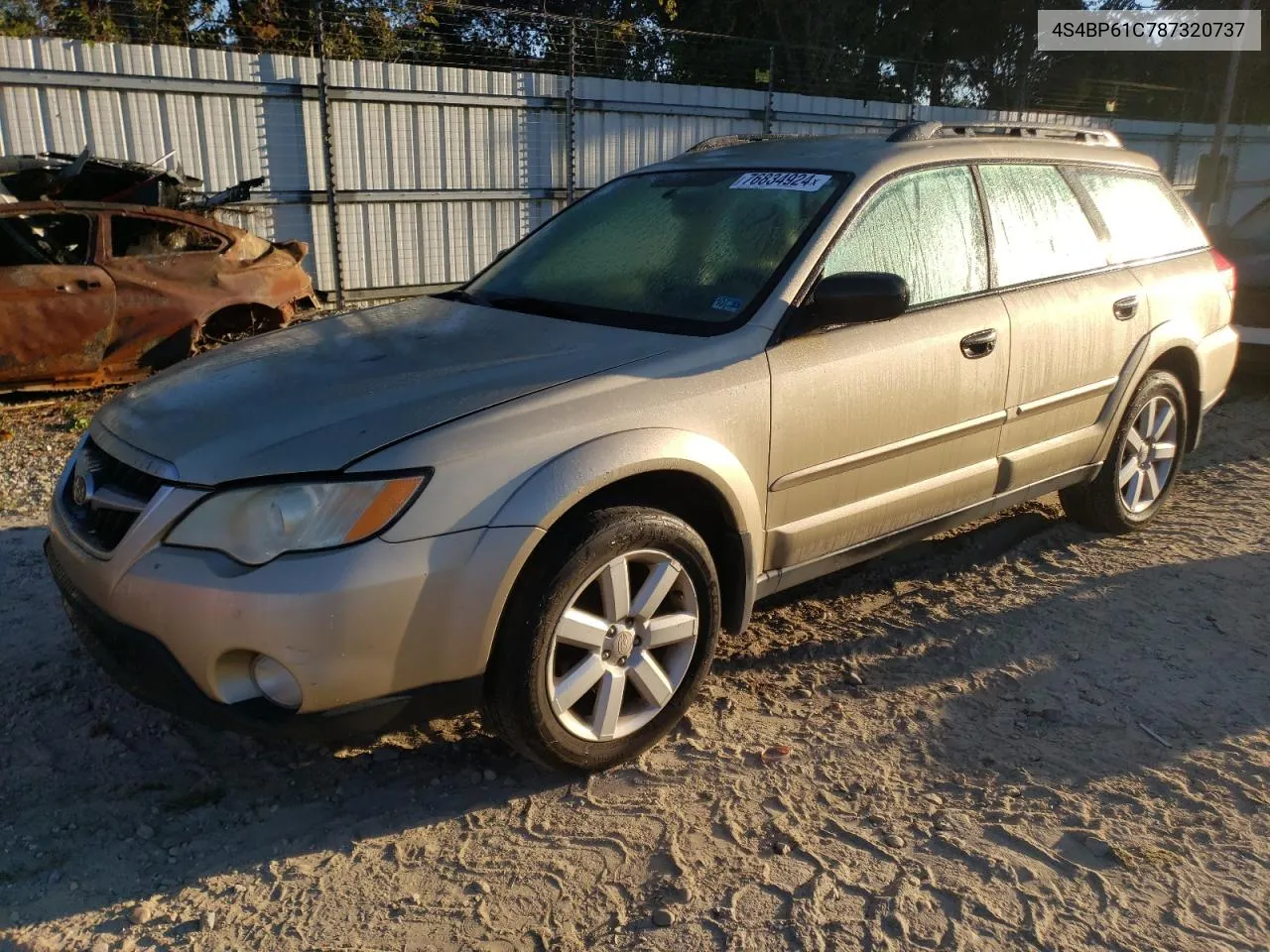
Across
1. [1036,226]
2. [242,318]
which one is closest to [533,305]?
[1036,226]

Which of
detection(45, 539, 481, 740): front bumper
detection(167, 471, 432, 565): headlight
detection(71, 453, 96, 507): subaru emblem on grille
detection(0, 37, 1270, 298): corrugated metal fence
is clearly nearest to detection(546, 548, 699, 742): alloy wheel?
detection(45, 539, 481, 740): front bumper

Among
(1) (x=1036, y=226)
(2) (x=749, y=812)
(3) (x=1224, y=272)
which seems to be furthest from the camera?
Answer: (3) (x=1224, y=272)

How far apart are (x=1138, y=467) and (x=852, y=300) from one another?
2.49 m

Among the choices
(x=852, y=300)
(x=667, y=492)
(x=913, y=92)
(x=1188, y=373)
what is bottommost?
(x=1188, y=373)

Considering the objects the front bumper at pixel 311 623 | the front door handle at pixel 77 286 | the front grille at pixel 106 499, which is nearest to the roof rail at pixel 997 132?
the front bumper at pixel 311 623

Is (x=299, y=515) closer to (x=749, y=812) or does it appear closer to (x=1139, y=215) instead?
(x=749, y=812)

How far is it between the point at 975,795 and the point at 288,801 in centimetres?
191

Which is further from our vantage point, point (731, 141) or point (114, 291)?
point (114, 291)

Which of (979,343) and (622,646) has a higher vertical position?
(979,343)

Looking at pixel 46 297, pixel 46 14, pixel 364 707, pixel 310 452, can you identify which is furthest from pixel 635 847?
pixel 46 14

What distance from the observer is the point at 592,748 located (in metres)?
2.96

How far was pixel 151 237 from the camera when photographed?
23.5 feet

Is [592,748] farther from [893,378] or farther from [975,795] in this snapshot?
[893,378]

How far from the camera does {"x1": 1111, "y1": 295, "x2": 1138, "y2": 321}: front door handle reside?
173 inches
